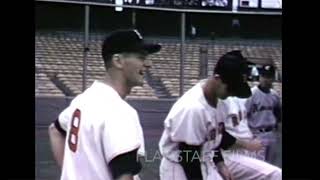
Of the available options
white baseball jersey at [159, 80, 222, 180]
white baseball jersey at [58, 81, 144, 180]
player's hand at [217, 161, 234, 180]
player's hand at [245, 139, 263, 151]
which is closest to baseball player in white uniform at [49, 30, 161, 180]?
white baseball jersey at [58, 81, 144, 180]

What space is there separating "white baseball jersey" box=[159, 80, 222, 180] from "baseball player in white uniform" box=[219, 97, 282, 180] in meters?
0.14

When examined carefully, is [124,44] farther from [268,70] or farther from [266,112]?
[266,112]

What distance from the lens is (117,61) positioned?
2.24m

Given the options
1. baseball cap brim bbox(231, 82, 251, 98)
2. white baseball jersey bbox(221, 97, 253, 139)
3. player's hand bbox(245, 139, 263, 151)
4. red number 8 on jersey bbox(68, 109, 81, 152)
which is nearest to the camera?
red number 8 on jersey bbox(68, 109, 81, 152)

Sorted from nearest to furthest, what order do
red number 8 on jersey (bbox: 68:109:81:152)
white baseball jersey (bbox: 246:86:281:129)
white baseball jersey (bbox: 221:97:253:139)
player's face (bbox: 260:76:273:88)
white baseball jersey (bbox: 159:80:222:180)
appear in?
red number 8 on jersey (bbox: 68:109:81:152) → white baseball jersey (bbox: 159:80:222:180) → white baseball jersey (bbox: 221:97:253:139) → player's face (bbox: 260:76:273:88) → white baseball jersey (bbox: 246:86:281:129)

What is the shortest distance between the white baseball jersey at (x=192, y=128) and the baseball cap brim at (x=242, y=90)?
157 mm

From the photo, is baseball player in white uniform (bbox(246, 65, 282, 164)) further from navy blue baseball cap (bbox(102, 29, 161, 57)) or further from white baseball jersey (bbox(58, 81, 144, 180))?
white baseball jersey (bbox(58, 81, 144, 180))

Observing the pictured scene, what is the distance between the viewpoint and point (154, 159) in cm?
353

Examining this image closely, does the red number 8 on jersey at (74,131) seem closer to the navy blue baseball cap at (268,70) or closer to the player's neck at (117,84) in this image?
the player's neck at (117,84)

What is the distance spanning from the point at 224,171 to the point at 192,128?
1.48 ft

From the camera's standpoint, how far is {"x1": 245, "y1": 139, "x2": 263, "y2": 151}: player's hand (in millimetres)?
3793

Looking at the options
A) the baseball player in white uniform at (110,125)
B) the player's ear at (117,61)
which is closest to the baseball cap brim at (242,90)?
the baseball player in white uniform at (110,125)
